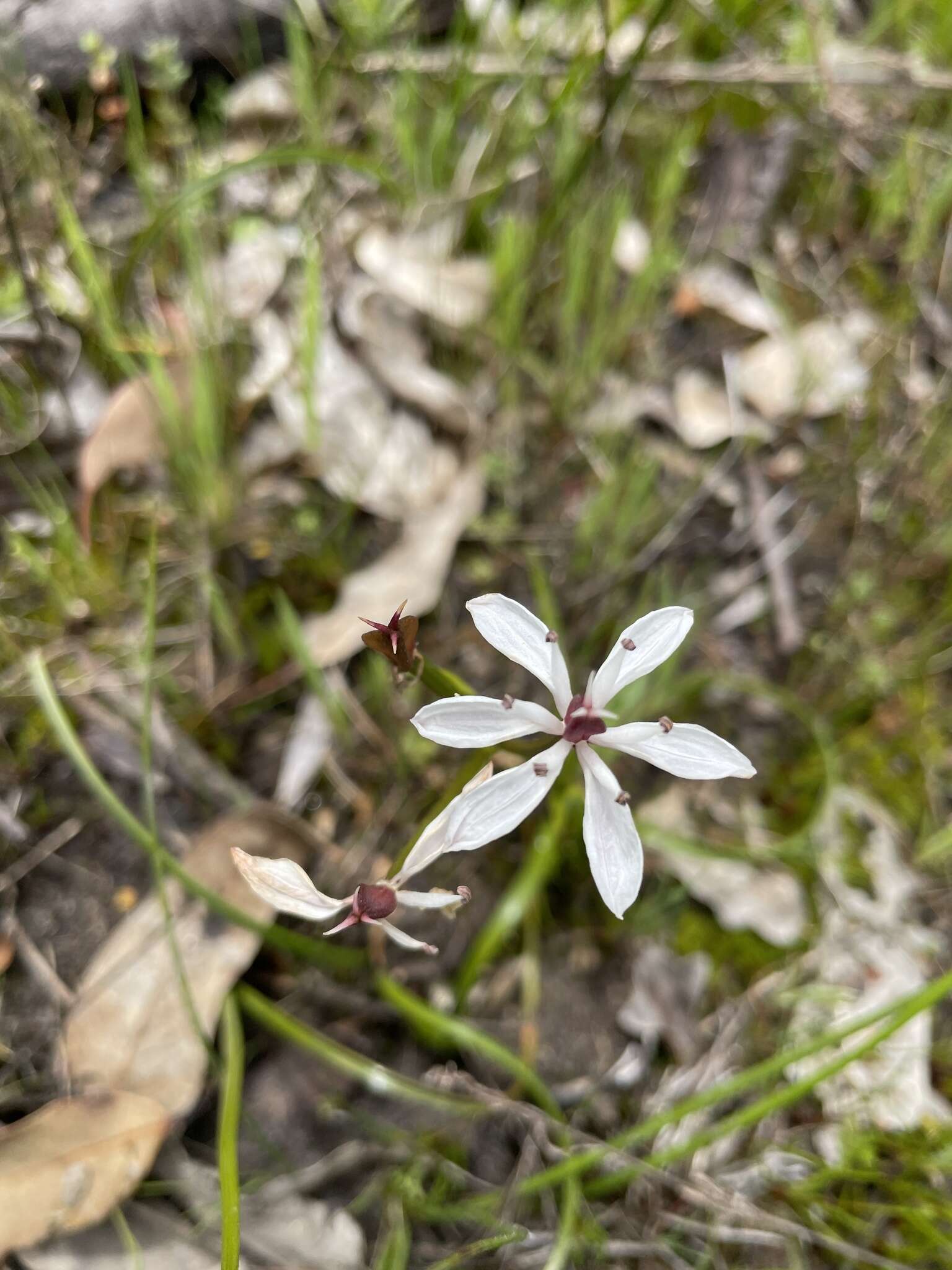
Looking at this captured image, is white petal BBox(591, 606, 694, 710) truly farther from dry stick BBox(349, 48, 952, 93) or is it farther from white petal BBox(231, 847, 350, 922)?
dry stick BBox(349, 48, 952, 93)

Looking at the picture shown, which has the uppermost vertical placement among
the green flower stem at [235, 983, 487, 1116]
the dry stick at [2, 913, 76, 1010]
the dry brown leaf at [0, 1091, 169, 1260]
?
the dry stick at [2, 913, 76, 1010]

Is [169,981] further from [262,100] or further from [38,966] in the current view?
[262,100]

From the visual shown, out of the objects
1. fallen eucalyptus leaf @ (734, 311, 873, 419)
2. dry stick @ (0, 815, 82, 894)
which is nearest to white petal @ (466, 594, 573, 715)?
dry stick @ (0, 815, 82, 894)

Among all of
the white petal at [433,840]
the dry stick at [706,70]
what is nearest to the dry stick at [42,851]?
the white petal at [433,840]

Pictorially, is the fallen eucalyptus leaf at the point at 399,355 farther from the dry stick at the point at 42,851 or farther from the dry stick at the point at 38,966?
the dry stick at the point at 38,966

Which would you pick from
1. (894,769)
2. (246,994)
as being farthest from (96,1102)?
(894,769)

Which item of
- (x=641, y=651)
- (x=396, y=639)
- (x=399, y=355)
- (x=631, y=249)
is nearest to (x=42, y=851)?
(x=396, y=639)
